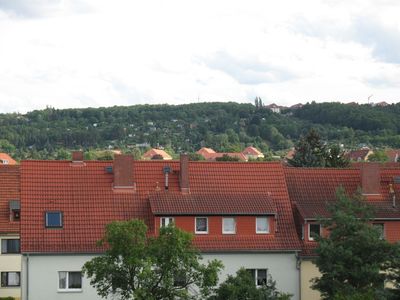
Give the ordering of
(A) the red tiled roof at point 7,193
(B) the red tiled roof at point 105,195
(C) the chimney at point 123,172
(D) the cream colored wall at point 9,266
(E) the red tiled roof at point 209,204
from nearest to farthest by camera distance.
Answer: (B) the red tiled roof at point 105,195 < (E) the red tiled roof at point 209,204 < (C) the chimney at point 123,172 < (A) the red tiled roof at point 7,193 < (D) the cream colored wall at point 9,266

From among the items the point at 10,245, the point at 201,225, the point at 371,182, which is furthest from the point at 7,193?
the point at 371,182

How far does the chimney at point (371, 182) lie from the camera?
4836cm

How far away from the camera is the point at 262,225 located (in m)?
45.6

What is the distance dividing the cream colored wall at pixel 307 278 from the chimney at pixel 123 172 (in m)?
9.95

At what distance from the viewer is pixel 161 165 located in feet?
159

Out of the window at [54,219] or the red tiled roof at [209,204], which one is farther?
the red tiled roof at [209,204]

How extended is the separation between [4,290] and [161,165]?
1259 cm

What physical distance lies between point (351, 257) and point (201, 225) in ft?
34.3

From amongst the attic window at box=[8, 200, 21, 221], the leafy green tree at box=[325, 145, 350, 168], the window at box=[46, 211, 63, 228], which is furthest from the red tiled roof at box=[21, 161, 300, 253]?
the leafy green tree at box=[325, 145, 350, 168]

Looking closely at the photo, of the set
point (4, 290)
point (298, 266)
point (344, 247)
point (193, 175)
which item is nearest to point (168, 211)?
point (193, 175)

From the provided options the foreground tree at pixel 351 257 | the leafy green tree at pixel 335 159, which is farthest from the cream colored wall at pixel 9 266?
the leafy green tree at pixel 335 159

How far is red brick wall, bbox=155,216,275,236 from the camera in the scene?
4488cm

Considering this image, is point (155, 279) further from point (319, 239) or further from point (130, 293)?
point (319, 239)

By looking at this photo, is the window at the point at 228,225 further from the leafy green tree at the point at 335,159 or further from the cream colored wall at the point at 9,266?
the leafy green tree at the point at 335,159
